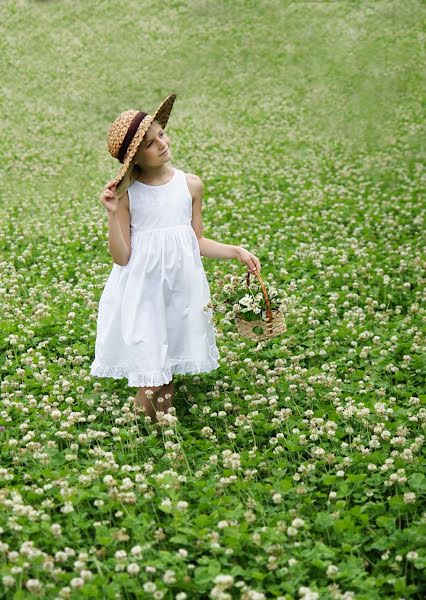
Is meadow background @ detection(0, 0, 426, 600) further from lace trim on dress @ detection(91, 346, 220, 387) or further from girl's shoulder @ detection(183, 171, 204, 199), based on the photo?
girl's shoulder @ detection(183, 171, 204, 199)

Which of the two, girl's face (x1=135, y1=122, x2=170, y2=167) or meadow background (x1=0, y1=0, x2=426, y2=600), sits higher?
girl's face (x1=135, y1=122, x2=170, y2=167)

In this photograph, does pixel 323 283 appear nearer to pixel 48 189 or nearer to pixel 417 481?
pixel 417 481

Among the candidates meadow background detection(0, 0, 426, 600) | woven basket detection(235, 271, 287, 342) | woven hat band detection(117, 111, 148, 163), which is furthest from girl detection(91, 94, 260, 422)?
meadow background detection(0, 0, 426, 600)

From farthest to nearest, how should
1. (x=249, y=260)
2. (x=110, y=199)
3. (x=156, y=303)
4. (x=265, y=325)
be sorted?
1. (x=249, y=260)
2. (x=265, y=325)
3. (x=156, y=303)
4. (x=110, y=199)

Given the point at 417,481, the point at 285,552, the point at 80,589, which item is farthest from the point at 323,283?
the point at 80,589

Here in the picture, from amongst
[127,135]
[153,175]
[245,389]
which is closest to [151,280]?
[153,175]

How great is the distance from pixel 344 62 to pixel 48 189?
34.8 ft

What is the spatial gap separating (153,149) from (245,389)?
2.16 m

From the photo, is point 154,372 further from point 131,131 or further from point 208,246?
point 131,131

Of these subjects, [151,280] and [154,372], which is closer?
[154,372]

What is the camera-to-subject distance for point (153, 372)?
589cm

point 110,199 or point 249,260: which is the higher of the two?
point 110,199

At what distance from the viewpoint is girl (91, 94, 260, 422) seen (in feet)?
19.4

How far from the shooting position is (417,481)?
16.5 feet
